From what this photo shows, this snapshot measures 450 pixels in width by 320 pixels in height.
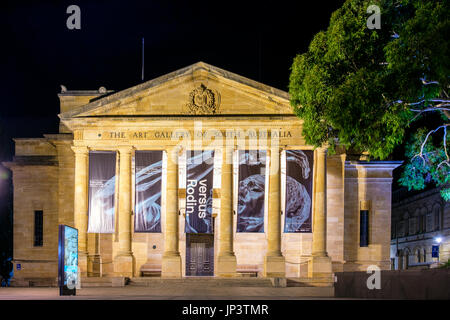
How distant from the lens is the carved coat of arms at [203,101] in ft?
107

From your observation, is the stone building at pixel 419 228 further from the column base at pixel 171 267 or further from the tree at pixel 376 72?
the tree at pixel 376 72

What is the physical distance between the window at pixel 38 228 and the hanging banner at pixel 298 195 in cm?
1664

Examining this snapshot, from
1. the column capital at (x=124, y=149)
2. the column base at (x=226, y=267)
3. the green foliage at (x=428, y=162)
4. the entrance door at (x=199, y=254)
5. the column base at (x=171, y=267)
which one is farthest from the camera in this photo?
the entrance door at (x=199, y=254)

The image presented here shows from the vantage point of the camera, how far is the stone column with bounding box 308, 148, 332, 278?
106ft

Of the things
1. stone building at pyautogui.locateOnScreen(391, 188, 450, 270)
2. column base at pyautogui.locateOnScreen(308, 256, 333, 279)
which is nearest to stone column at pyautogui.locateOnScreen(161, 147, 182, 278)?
column base at pyautogui.locateOnScreen(308, 256, 333, 279)

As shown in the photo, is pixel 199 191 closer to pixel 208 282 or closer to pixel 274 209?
pixel 274 209

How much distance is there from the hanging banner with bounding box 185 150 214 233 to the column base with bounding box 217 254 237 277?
209 centimetres

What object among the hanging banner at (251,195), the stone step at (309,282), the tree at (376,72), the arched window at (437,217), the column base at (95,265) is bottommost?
the stone step at (309,282)

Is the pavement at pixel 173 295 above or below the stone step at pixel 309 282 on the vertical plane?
above

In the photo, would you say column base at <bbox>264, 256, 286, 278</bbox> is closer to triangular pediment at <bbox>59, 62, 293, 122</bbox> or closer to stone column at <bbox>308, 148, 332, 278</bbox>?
stone column at <bbox>308, 148, 332, 278</bbox>

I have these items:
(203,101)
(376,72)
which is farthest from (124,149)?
(376,72)

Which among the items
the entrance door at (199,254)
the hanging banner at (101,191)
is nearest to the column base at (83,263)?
the hanging banner at (101,191)

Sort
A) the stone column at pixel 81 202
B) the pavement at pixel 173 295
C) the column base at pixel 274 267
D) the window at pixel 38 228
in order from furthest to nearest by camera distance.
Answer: the window at pixel 38 228, the stone column at pixel 81 202, the column base at pixel 274 267, the pavement at pixel 173 295
